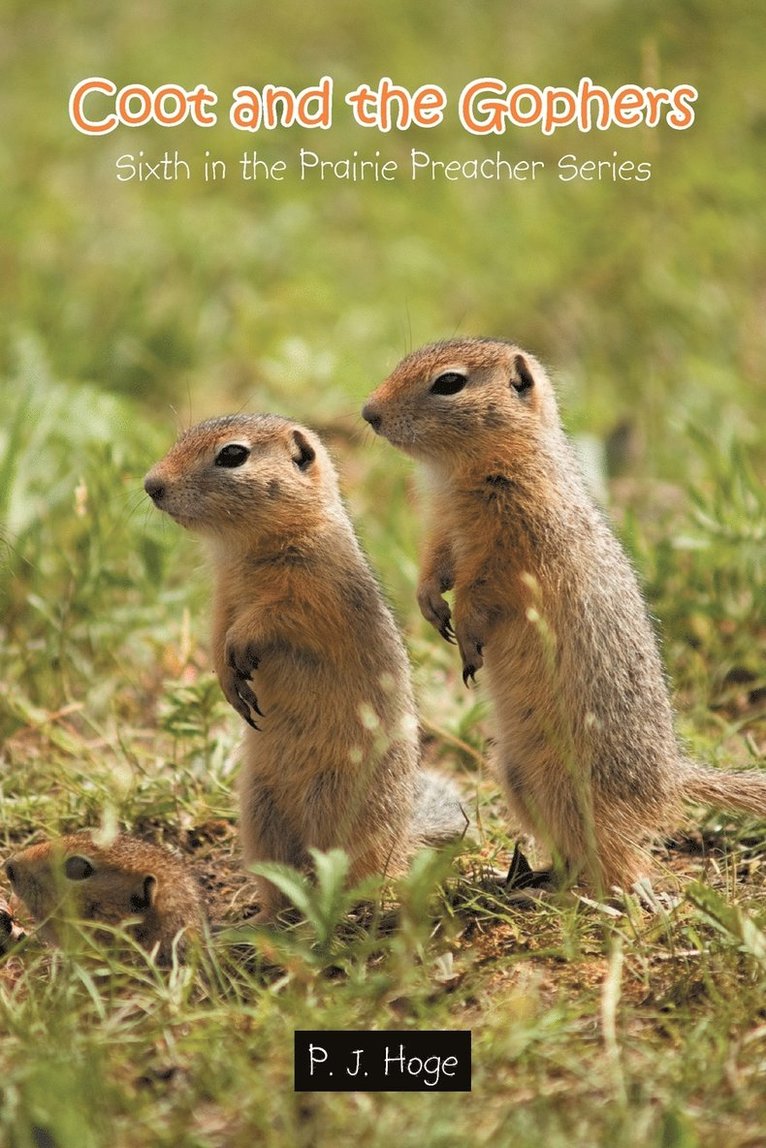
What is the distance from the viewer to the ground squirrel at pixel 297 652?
14.3 feet

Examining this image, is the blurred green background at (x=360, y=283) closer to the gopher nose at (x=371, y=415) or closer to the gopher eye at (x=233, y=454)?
the gopher nose at (x=371, y=415)

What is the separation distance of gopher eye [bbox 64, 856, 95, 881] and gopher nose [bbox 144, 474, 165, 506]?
1.09m

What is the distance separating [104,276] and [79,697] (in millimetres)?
4114

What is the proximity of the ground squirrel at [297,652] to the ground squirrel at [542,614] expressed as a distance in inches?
11.1

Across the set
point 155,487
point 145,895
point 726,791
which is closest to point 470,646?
point 726,791

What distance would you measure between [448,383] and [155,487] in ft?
3.22

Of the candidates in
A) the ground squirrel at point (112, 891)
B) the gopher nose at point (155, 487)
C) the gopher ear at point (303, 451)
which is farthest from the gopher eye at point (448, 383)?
the ground squirrel at point (112, 891)

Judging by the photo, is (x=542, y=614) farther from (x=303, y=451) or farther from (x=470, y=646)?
(x=303, y=451)

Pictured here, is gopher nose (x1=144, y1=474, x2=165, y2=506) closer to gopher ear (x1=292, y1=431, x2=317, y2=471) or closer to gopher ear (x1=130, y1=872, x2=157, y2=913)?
gopher ear (x1=292, y1=431, x2=317, y2=471)

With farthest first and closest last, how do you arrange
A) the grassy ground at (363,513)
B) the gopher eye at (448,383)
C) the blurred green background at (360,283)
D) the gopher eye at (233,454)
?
the blurred green background at (360,283), the gopher eye at (448,383), the gopher eye at (233,454), the grassy ground at (363,513)

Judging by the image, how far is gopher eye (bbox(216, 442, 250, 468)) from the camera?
4.50m

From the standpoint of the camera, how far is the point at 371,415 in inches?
179

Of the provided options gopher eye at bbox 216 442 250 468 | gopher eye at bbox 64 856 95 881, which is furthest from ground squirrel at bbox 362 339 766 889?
gopher eye at bbox 64 856 95 881

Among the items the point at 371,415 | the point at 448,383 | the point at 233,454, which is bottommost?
the point at 233,454
